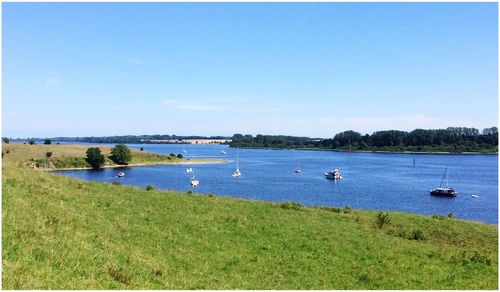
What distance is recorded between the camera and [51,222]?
17391 mm

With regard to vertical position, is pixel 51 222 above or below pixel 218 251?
above

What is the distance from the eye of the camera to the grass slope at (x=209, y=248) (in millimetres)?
13392

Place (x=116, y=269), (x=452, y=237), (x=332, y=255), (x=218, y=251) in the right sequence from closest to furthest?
(x=116, y=269) < (x=218, y=251) < (x=332, y=255) < (x=452, y=237)

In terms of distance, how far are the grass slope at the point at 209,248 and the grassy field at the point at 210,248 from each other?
59 mm

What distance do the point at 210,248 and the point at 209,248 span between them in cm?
6

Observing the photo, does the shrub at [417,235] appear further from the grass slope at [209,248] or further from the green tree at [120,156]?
the green tree at [120,156]

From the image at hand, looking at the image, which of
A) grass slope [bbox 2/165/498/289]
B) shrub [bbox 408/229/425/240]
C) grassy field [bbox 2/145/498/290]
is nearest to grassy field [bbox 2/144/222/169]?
grassy field [bbox 2/145/498/290]

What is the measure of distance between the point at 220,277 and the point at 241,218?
13.5m

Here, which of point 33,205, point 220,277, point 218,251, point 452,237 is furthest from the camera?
point 452,237

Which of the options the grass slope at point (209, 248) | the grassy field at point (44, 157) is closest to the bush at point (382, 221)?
the grass slope at point (209, 248)

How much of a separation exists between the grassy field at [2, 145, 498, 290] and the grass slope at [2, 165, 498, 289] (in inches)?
2.3

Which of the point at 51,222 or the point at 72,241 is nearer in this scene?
the point at 72,241

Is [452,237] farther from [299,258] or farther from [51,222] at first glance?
[51,222]

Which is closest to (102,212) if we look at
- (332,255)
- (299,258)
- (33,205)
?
(33,205)
